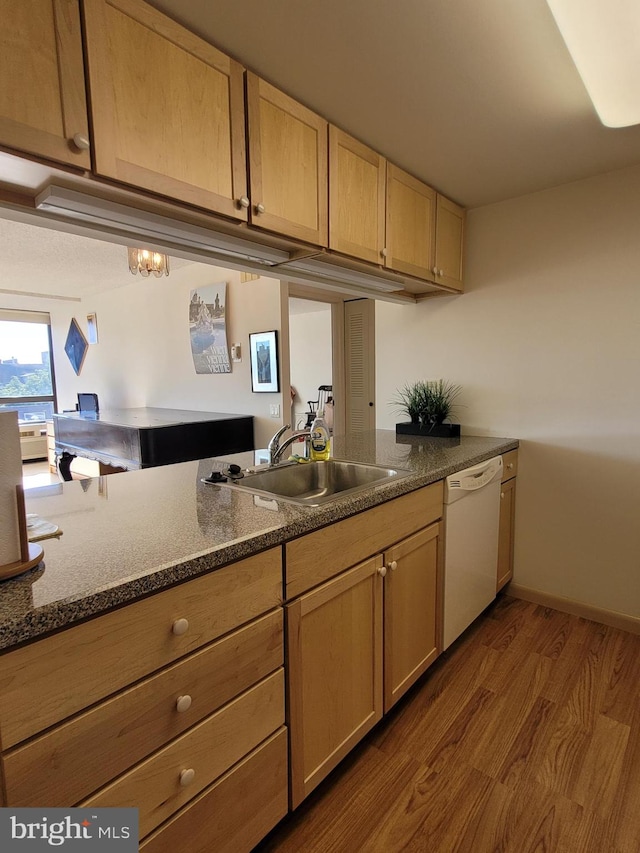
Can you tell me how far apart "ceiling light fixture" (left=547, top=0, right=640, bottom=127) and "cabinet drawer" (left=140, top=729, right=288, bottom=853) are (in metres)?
2.14

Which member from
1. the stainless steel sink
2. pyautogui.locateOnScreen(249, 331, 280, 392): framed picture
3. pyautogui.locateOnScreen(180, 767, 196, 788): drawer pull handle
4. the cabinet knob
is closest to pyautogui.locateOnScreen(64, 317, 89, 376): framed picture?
pyautogui.locateOnScreen(249, 331, 280, 392): framed picture

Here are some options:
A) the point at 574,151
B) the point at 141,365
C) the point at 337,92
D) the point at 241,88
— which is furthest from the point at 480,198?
the point at 141,365

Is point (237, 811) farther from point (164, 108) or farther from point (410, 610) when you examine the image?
point (164, 108)

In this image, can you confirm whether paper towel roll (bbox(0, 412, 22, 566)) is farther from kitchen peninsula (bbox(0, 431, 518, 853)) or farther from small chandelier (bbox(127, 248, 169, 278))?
small chandelier (bbox(127, 248, 169, 278))

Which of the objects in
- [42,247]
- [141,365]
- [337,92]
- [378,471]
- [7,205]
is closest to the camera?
[7,205]

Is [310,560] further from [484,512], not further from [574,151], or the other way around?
[574,151]

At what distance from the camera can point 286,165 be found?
1.50m

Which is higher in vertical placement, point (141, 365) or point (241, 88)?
point (241, 88)

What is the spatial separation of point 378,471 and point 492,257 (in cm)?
156

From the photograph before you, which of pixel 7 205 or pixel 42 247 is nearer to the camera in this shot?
pixel 7 205

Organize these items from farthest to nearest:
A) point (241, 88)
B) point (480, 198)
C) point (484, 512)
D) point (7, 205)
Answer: point (480, 198) → point (484, 512) → point (241, 88) → point (7, 205)

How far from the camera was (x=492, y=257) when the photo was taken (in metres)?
2.54

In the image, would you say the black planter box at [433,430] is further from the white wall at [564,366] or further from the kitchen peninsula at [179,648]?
the kitchen peninsula at [179,648]

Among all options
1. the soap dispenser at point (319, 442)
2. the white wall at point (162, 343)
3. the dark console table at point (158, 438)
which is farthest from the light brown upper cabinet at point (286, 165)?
the dark console table at point (158, 438)
